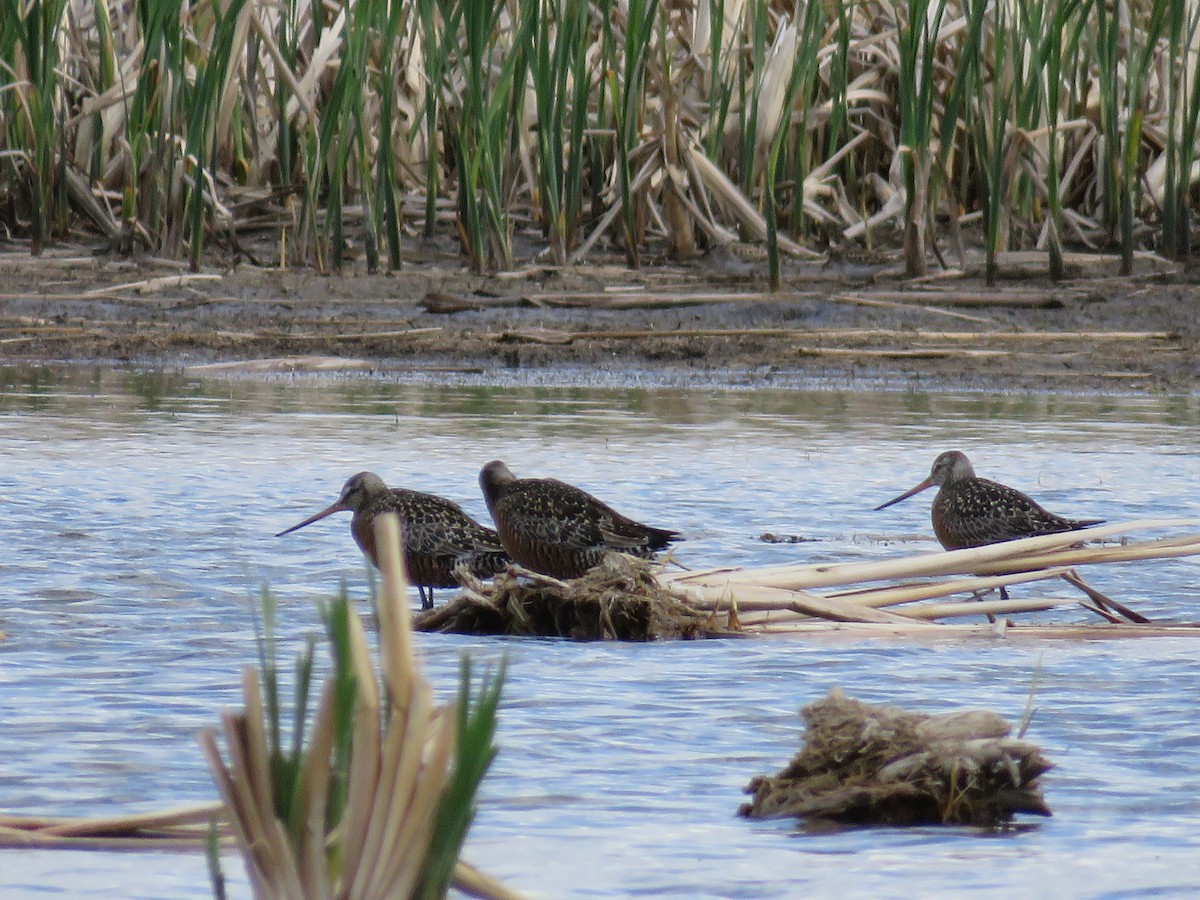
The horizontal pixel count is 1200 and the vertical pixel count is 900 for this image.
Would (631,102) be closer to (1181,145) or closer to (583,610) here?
(1181,145)

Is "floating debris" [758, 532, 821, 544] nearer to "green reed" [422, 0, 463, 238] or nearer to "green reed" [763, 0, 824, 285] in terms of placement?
"green reed" [763, 0, 824, 285]

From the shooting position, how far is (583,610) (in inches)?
230

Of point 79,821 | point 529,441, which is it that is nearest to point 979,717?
point 79,821

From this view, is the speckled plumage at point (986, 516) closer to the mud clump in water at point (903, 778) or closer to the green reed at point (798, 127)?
the mud clump in water at point (903, 778)

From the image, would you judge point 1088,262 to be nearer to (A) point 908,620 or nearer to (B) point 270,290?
(B) point 270,290

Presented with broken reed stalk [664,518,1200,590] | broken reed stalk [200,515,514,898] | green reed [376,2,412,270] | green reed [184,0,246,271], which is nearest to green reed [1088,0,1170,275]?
green reed [376,2,412,270]

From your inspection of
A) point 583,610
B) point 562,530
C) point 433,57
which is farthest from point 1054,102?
point 583,610

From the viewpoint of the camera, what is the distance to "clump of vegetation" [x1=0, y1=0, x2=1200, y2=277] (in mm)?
13266

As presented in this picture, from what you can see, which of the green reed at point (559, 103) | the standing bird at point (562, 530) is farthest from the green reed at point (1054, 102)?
the standing bird at point (562, 530)

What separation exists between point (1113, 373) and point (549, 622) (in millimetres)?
7083

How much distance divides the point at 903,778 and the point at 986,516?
3.63 meters

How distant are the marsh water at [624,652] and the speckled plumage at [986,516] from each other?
0.65ft

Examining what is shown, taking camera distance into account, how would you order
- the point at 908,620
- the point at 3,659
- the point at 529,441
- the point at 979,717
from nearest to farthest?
the point at 979,717 → the point at 3,659 → the point at 908,620 → the point at 529,441

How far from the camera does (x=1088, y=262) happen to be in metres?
14.2
